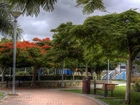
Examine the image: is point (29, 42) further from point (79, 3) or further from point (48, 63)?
point (79, 3)

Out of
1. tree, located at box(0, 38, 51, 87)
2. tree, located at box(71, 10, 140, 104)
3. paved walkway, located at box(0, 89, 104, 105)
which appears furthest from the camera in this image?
tree, located at box(0, 38, 51, 87)

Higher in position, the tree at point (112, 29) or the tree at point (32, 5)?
the tree at point (112, 29)

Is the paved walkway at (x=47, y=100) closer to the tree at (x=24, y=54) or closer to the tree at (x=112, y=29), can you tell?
the tree at (x=112, y=29)

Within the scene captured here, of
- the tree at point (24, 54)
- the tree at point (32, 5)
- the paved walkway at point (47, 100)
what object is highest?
the tree at point (24, 54)

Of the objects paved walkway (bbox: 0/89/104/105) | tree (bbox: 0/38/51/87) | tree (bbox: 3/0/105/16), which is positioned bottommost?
paved walkway (bbox: 0/89/104/105)

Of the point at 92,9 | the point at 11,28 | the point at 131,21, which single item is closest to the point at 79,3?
the point at 92,9

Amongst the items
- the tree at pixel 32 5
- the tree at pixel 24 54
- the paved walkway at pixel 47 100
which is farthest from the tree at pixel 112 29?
the tree at pixel 24 54

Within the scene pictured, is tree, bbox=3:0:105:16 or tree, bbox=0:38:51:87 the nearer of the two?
tree, bbox=3:0:105:16

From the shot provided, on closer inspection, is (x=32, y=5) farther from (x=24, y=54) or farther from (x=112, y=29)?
(x=24, y=54)

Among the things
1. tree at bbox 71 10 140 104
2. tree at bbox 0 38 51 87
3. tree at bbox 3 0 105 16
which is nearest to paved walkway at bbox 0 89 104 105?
tree at bbox 71 10 140 104

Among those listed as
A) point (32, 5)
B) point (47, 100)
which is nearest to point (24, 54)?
point (47, 100)

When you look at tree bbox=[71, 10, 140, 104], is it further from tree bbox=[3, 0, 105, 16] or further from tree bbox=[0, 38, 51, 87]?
tree bbox=[0, 38, 51, 87]

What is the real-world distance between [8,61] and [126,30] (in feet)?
53.4

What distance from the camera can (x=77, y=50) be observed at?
24.8m
